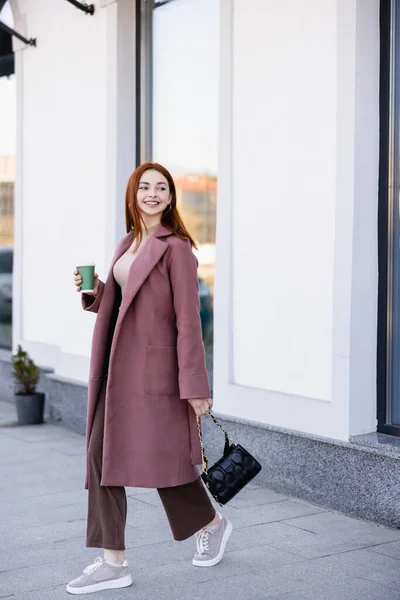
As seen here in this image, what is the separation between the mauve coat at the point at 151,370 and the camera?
13.5 ft

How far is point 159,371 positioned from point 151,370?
4cm

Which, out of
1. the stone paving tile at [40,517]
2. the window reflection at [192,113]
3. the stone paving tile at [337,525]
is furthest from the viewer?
the window reflection at [192,113]

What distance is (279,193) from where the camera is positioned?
5867 mm

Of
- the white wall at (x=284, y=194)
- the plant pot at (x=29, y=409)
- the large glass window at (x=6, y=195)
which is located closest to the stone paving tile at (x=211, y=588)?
the white wall at (x=284, y=194)

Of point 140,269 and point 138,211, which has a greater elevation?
point 138,211

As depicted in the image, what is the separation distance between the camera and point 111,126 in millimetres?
7625

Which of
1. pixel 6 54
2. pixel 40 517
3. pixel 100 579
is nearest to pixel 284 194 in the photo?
pixel 40 517

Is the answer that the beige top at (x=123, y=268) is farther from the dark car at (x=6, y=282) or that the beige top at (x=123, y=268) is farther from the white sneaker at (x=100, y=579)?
the dark car at (x=6, y=282)

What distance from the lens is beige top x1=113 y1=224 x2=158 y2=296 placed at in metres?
4.24

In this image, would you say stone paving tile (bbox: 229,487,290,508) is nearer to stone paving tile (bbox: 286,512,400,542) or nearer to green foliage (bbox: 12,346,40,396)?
stone paving tile (bbox: 286,512,400,542)

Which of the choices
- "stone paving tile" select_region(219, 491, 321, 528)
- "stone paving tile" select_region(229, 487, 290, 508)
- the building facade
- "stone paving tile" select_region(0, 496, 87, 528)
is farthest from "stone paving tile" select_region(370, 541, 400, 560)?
"stone paving tile" select_region(0, 496, 87, 528)

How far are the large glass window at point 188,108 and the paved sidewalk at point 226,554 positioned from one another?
1959 mm

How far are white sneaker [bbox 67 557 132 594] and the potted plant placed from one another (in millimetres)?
4264

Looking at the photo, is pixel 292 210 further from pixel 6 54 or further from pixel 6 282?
pixel 6 282
